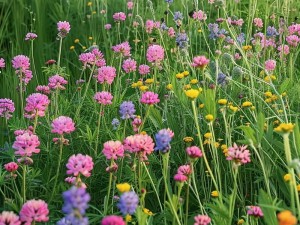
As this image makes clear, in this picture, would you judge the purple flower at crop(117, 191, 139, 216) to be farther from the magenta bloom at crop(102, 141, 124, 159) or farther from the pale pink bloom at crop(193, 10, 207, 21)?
the pale pink bloom at crop(193, 10, 207, 21)

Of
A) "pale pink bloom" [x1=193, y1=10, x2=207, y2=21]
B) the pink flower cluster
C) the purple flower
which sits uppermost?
"pale pink bloom" [x1=193, y1=10, x2=207, y2=21]

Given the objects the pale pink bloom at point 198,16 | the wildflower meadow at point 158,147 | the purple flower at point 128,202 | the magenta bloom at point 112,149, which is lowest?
the wildflower meadow at point 158,147

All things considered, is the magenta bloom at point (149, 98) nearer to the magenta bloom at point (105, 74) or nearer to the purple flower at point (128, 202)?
the magenta bloom at point (105, 74)

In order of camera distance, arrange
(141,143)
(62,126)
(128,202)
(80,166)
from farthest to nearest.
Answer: (62,126), (141,143), (80,166), (128,202)

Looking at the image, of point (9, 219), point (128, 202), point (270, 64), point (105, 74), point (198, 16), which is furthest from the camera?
point (198, 16)

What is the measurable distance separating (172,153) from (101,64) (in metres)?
0.68

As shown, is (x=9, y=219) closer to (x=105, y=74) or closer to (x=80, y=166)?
(x=80, y=166)

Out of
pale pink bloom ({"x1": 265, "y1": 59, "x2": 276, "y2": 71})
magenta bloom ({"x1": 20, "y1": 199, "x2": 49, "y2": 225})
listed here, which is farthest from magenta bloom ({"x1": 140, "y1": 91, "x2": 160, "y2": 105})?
pale pink bloom ({"x1": 265, "y1": 59, "x2": 276, "y2": 71})

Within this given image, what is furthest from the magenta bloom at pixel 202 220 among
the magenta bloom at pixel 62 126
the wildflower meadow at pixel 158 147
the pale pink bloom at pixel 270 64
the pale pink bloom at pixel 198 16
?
the pale pink bloom at pixel 198 16

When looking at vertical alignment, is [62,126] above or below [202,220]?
above

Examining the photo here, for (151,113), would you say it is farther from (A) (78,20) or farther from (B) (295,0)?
(B) (295,0)

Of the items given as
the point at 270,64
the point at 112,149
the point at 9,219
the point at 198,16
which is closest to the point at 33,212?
the point at 9,219

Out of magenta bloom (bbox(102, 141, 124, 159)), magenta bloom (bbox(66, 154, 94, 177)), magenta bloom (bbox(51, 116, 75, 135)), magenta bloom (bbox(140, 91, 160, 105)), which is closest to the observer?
magenta bloom (bbox(66, 154, 94, 177))

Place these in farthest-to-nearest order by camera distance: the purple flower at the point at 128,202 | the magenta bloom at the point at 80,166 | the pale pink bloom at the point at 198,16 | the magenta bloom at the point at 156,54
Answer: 1. the pale pink bloom at the point at 198,16
2. the magenta bloom at the point at 156,54
3. the magenta bloom at the point at 80,166
4. the purple flower at the point at 128,202
